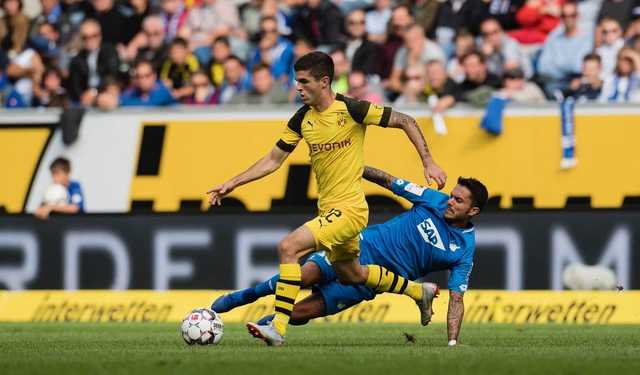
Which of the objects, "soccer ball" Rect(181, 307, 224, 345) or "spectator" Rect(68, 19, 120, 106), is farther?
"spectator" Rect(68, 19, 120, 106)

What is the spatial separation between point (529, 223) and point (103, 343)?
629 centimetres

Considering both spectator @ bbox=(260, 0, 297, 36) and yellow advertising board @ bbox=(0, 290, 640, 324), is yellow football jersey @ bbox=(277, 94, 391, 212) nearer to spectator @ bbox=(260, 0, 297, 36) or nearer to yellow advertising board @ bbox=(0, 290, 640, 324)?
yellow advertising board @ bbox=(0, 290, 640, 324)

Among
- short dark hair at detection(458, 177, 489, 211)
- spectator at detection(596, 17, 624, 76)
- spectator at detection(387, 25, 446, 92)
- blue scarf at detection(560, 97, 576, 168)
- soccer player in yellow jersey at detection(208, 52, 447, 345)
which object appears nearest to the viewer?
soccer player in yellow jersey at detection(208, 52, 447, 345)

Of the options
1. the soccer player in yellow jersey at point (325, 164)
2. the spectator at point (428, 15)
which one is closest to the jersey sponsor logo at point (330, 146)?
the soccer player in yellow jersey at point (325, 164)

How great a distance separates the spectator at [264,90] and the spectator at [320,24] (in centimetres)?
177

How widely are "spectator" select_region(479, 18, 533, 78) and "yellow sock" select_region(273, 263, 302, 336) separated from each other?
8.66 m

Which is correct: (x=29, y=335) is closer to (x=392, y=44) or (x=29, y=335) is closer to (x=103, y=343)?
(x=103, y=343)

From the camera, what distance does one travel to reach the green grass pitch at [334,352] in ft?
32.4

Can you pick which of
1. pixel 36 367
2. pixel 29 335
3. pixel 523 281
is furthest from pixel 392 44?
pixel 36 367

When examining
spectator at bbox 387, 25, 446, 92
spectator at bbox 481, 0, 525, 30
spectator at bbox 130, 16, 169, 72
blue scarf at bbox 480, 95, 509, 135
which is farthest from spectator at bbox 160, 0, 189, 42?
blue scarf at bbox 480, 95, 509, 135

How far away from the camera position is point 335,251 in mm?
12445

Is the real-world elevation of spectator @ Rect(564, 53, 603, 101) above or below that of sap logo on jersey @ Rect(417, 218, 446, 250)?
above

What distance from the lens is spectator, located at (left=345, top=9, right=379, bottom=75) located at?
21.1m

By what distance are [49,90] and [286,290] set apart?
36.0 feet
